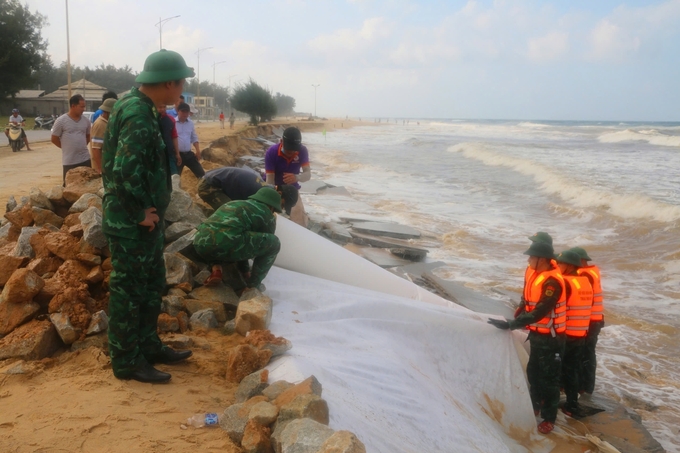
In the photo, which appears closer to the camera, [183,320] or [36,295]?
[36,295]

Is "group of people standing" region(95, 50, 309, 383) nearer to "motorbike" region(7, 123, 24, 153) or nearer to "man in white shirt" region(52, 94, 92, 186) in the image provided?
"man in white shirt" region(52, 94, 92, 186)

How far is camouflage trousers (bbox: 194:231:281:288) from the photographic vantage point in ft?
12.6

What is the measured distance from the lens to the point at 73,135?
6570 mm

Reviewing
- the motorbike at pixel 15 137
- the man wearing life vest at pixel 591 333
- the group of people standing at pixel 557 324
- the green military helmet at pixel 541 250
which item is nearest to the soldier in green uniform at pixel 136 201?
the group of people standing at pixel 557 324

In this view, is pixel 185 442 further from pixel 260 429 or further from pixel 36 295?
pixel 36 295

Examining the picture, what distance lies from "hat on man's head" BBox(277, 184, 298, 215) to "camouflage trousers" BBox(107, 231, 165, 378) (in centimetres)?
303

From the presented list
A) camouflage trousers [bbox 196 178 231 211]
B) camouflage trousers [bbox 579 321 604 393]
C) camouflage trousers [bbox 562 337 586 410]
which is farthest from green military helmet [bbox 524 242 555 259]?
camouflage trousers [bbox 196 178 231 211]

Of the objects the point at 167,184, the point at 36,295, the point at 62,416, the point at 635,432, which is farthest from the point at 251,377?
the point at 635,432

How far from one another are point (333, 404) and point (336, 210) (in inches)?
351

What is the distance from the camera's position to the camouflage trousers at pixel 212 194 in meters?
5.53

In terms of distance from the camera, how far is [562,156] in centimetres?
2786

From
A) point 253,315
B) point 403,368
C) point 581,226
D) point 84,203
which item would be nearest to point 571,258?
point 403,368

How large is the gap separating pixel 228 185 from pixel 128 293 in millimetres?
2752

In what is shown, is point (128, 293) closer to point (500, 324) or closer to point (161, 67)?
→ point (161, 67)
